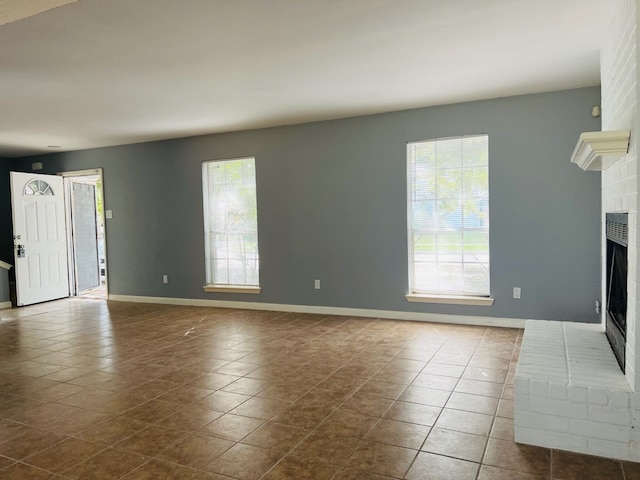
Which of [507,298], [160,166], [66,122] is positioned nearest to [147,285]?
[160,166]

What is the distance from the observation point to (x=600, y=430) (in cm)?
226

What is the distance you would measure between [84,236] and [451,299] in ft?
22.3

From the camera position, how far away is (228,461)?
7.59 feet

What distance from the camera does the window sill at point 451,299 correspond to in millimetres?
5012

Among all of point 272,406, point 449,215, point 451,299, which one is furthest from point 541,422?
point 449,215

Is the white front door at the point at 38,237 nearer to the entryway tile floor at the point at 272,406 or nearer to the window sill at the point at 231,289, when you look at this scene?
the entryway tile floor at the point at 272,406

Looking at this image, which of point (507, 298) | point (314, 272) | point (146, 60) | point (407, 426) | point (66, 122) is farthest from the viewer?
point (314, 272)

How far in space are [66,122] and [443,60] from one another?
435cm

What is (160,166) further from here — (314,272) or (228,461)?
(228,461)

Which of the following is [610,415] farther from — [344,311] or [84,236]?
[84,236]

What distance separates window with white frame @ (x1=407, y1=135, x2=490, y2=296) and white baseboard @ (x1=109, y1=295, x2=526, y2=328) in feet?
0.93

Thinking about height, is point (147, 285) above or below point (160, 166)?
below

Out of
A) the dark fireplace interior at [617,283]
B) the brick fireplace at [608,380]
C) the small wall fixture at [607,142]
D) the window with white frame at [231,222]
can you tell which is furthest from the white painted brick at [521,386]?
the window with white frame at [231,222]

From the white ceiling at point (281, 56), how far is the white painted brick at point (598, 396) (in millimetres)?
2163
